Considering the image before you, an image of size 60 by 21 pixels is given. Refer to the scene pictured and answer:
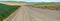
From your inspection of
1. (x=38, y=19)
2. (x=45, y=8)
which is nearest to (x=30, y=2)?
(x=45, y=8)

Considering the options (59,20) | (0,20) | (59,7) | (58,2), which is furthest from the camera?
(58,2)

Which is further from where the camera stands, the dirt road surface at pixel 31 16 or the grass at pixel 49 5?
the grass at pixel 49 5

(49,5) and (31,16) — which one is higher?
(49,5)

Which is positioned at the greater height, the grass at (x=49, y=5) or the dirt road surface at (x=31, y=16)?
the grass at (x=49, y=5)

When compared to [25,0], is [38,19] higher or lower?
lower

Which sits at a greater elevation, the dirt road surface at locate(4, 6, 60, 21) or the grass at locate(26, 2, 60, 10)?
the grass at locate(26, 2, 60, 10)

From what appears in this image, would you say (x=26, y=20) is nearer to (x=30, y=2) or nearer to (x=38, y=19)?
(x=38, y=19)

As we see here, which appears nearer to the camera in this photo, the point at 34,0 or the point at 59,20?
the point at 59,20

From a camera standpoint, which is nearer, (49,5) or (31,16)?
(31,16)

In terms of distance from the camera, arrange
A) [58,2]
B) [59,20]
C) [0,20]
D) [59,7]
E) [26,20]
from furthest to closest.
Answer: [58,2] < [59,7] < [59,20] < [26,20] < [0,20]

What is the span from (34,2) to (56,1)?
43 centimetres

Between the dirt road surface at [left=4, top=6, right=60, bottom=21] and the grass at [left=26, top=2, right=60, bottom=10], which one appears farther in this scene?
the grass at [left=26, top=2, right=60, bottom=10]

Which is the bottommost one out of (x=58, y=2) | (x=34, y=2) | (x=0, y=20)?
(x=0, y=20)

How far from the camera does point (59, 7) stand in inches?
75.5
